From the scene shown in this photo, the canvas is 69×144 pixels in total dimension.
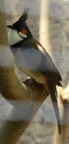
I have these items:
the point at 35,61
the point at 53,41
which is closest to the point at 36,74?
the point at 35,61

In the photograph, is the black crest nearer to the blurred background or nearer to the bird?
the bird

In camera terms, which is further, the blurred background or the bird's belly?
the blurred background

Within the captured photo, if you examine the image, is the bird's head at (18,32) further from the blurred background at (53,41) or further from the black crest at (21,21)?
the blurred background at (53,41)

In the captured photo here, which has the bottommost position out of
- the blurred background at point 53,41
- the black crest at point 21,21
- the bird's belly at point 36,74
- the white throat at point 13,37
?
the blurred background at point 53,41

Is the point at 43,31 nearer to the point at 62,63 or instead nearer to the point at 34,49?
the point at 34,49

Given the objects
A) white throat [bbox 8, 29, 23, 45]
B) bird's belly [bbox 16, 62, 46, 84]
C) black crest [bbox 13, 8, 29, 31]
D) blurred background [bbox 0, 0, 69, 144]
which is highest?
black crest [bbox 13, 8, 29, 31]

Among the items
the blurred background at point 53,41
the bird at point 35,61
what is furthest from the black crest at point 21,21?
the blurred background at point 53,41

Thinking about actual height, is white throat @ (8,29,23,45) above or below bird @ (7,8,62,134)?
above

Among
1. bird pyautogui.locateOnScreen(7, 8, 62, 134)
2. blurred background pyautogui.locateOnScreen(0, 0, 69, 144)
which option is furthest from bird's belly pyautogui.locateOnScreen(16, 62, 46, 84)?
blurred background pyautogui.locateOnScreen(0, 0, 69, 144)
